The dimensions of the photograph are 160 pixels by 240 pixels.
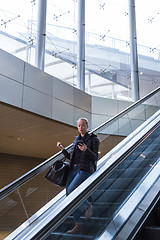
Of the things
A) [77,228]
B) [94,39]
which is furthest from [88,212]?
[94,39]

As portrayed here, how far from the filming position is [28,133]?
11234 millimetres

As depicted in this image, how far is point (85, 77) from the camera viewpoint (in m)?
13.7

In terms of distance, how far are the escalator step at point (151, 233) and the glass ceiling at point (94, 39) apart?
7.99 meters

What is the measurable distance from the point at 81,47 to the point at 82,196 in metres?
12.3

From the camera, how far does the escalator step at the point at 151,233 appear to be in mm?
3039

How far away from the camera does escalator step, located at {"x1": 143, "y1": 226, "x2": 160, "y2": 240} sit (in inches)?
120

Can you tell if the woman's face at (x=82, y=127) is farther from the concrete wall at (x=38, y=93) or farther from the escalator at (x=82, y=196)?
the concrete wall at (x=38, y=93)

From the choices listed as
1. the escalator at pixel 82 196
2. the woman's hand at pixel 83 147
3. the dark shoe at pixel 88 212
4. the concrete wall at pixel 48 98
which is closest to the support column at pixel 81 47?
the concrete wall at pixel 48 98

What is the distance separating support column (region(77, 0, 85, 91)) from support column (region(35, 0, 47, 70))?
2.30 meters

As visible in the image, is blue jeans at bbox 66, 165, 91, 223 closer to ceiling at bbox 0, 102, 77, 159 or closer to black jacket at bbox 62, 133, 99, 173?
black jacket at bbox 62, 133, 99, 173

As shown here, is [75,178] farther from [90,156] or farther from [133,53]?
[133,53]

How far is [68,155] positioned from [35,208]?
3.79 ft

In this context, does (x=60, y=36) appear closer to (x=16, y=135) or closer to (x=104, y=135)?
(x=16, y=135)

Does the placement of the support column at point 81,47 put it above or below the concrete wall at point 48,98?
above
